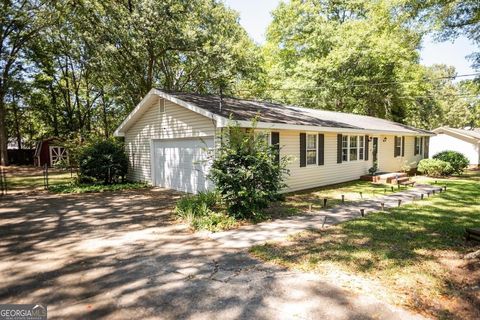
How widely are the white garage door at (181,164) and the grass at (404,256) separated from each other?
5.40m

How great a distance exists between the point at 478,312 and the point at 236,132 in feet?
19.2

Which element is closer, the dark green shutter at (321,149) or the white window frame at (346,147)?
the dark green shutter at (321,149)

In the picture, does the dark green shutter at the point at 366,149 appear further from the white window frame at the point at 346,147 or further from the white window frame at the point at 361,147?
the white window frame at the point at 346,147

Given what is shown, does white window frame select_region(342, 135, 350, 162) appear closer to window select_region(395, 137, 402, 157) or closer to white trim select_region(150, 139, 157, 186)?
window select_region(395, 137, 402, 157)

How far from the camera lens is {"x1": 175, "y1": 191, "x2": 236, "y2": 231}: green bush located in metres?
7.03

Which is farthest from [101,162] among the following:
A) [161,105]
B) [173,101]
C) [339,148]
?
[339,148]

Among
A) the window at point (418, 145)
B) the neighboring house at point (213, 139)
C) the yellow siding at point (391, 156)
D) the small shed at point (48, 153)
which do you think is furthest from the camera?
the small shed at point (48, 153)

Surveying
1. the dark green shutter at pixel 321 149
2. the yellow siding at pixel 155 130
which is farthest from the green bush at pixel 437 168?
the yellow siding at pixel 155 130

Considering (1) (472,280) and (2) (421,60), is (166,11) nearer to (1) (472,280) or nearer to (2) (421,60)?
(1) (472,280)

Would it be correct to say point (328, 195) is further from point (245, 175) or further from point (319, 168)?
point (245, 175)

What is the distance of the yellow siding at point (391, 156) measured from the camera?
666 inches

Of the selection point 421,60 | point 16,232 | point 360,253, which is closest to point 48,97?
point 16,232

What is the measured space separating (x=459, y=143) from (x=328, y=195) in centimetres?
2282

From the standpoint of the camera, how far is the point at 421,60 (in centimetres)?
3058
